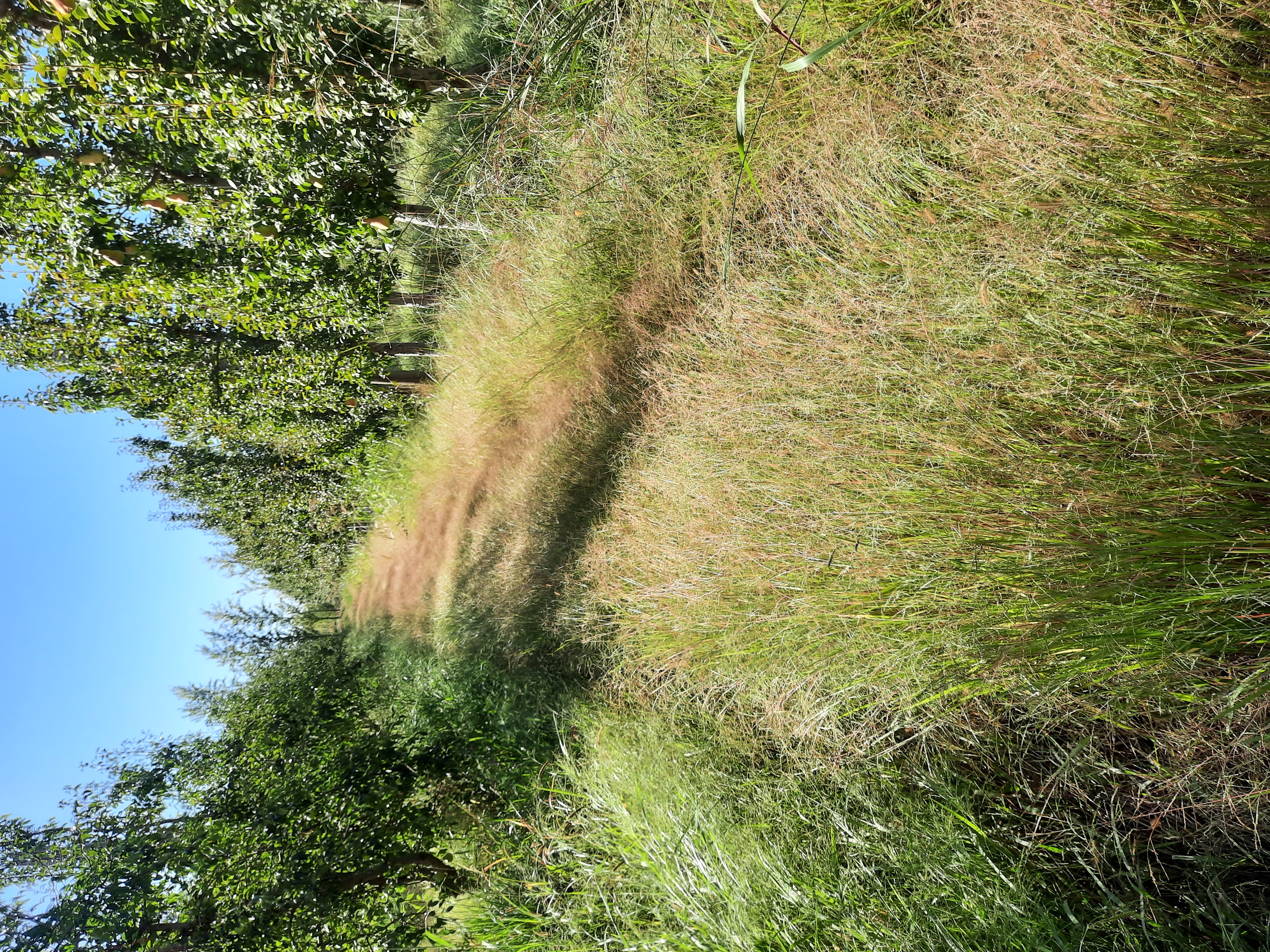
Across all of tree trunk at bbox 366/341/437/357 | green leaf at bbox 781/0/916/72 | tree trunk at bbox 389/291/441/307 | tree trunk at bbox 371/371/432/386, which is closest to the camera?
green leaf at bbox 781/0/916/72

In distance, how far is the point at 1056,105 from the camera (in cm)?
242

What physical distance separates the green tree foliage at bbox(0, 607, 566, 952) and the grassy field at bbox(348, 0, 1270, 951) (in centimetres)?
72

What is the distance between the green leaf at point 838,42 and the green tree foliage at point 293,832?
4.72m

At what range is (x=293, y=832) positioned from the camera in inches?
215

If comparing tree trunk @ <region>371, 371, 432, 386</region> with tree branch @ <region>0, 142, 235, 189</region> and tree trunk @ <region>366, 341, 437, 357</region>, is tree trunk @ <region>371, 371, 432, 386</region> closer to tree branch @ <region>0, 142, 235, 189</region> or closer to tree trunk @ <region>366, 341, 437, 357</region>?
tree trunk @ <region>366, 341, 437, 357</region>

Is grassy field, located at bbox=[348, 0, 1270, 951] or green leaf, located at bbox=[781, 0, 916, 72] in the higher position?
green leaf, located at bbox=[781, 0, 916, 72]

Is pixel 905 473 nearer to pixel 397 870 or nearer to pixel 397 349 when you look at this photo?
pixel 397 870

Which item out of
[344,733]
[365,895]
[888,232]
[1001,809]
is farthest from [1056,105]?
[344,733]

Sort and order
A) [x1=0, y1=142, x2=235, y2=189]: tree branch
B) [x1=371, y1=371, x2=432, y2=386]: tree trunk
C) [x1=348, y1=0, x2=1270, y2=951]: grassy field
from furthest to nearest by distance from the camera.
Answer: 1. [x1=371, y1=371, x2=432, y2=386]: tree trunk
2. [x1=0, y1=142, x2=235, y2=189]: tree branch
3. [x1=348, y1=0, x2=1270, y2=951]: grassy field

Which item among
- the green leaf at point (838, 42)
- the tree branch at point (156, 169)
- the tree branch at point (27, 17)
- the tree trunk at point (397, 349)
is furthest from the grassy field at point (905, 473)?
the tree branch at point (27, 17)

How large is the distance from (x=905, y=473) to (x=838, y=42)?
1.78 m

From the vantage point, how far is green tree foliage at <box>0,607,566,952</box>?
4.95 m

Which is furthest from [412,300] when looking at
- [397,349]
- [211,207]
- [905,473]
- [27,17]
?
[905,473]

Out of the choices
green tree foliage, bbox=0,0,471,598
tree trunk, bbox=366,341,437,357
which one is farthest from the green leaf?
tree trunk, bbox=366,341,437,357
